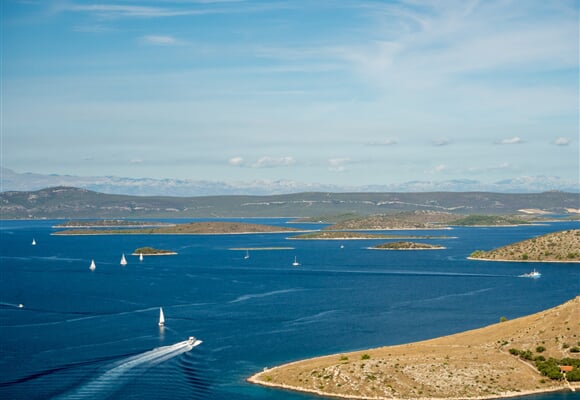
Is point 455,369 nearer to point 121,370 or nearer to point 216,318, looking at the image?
point 121,370

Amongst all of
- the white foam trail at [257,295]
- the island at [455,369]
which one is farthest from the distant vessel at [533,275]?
the island at [455,369]

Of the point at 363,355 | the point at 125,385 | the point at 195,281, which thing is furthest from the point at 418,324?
the point at 195,281

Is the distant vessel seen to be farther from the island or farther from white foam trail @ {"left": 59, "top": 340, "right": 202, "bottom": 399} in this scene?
white foam trail @ {"left": 59, "top": 340, "right": 202, "bottom": 399}

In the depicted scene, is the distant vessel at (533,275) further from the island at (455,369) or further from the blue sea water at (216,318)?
the island at (455,369)

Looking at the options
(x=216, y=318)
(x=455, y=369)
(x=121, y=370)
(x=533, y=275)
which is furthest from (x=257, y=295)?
(x=455, y=369)

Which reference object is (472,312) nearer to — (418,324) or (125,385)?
(418,324)

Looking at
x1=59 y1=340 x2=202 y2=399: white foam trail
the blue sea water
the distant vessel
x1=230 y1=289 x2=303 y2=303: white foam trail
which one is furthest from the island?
the distant vessel
